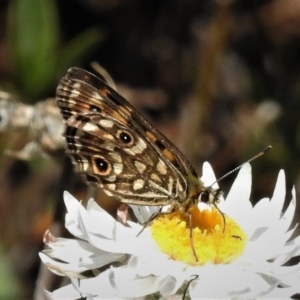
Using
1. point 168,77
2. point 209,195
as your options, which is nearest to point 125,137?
point 209,195

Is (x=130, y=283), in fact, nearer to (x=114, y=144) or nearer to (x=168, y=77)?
(x=114, y=144)

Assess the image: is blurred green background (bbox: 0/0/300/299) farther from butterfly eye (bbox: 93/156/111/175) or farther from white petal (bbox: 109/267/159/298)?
white petal (bbox: 109/267/159/298)

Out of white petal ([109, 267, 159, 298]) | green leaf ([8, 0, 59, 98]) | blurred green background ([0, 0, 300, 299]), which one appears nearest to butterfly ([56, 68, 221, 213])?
white petal ([109, 267, 159, 298])

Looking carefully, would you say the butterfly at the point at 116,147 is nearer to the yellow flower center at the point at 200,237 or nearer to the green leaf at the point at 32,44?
→ the yellow flower center at the point at 200,237

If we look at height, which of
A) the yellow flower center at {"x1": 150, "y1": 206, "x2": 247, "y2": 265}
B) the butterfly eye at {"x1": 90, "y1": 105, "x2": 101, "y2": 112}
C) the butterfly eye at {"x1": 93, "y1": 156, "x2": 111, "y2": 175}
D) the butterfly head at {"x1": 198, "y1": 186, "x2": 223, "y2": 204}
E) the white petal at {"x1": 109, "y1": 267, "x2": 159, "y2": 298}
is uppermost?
the butterfly eye at {"x1": 90, "y1": 105, "x2": 101, "y2": 112}

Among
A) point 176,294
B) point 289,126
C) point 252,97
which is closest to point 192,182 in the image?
point 176,294

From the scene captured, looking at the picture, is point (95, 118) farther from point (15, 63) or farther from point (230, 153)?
point (230, 153)
